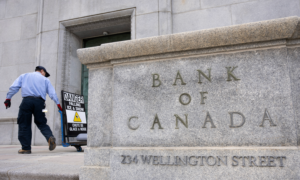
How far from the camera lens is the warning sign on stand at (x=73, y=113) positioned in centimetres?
615

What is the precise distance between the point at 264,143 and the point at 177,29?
5.77 m

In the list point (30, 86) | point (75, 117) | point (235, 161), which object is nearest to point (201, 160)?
point (235, 161)

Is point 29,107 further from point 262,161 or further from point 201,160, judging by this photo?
point 262,161

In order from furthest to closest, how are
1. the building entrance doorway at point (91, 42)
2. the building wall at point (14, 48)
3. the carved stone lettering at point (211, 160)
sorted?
the building entrance doorway at point (91, 42), the building wall at point (14, 48), the carved stone lettering at point (211, 160)

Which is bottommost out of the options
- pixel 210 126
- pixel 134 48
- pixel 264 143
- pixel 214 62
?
pixel 264 143

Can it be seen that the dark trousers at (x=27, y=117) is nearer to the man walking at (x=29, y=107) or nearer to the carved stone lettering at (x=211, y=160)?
the man walking at (x=29, y=107)

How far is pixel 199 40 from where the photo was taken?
2412 mm

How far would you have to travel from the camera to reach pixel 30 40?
30.3 feet

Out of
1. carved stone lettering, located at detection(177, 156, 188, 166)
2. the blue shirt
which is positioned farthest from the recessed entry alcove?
carved stone lettering, located at detection(177, 156, 188, 166)

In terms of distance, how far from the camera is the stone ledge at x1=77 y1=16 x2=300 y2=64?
87.0 inches

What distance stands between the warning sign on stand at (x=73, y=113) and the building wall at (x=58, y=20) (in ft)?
5.77

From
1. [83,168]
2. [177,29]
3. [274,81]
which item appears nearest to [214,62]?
[274,81]

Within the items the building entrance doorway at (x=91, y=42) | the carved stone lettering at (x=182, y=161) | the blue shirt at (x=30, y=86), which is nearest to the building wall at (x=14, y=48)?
the building entrance doorway at (x=91, y=42)

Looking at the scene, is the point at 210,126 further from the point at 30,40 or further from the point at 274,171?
the point at 30,40
